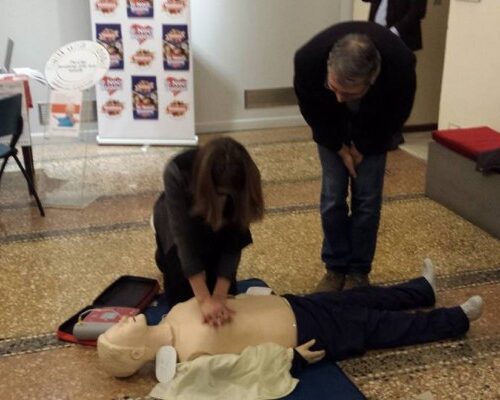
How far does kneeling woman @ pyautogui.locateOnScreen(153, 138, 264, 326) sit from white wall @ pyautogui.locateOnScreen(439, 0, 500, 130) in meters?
1.98

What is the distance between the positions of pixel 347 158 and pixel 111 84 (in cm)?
244

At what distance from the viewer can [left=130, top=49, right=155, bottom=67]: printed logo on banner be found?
413 cm

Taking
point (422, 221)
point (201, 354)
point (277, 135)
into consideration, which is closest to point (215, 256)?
point (201, 354)

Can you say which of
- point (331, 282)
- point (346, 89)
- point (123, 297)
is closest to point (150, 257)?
point (123, 297)

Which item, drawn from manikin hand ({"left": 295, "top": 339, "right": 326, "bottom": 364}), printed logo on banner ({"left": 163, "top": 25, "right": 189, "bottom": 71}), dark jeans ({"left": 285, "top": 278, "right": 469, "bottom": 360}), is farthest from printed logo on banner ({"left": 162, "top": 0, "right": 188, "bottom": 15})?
manikin hand ({"left": 295, "top": 339, "right": 326, "bottom": 364})

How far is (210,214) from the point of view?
1702 millimetres

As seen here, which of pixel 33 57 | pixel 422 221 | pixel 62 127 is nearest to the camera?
pixel 422 221

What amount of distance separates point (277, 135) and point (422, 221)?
1777mm

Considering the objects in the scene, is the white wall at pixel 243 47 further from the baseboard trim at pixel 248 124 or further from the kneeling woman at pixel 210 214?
the kneeling woman at pixel 210 214

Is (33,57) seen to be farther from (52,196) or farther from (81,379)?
(81,379)

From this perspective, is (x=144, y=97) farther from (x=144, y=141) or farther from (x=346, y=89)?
(x=346, y=89)

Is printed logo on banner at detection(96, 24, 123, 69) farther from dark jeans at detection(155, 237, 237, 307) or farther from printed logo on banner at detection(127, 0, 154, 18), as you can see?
dark jeans at detection(155, 237, 237, 307)

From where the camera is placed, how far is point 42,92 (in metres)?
4.29

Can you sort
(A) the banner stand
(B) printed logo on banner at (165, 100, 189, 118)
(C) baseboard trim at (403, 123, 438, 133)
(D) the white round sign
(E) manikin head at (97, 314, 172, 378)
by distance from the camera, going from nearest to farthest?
(E) manikin head at (97, 314, 172, 378) → (D) the white round sign → (A) the banner stand → (B) printed logo on banner at (165, 100, 189, 118) → (C) baseboard trim at (403, 123, 438, 133)
